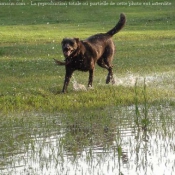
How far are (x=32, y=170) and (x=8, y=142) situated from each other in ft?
5.32

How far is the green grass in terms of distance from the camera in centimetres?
1273

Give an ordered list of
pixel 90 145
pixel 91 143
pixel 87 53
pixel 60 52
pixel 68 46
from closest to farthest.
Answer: pixel 90 145, pixel 91 143, pixel 68 46, pixel 87 53, pixel 60 52

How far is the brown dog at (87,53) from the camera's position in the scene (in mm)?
13414

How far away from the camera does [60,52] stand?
917 inches

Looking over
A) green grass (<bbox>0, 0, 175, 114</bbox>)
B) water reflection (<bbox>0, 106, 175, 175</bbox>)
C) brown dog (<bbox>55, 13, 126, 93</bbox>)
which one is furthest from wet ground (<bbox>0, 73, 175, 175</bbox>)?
brown dog (<bbox>55, 13, 126, 93</bbox>)

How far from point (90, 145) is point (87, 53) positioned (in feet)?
17.6

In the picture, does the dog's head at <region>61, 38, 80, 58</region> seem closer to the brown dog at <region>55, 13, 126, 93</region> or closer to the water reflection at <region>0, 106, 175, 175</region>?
the brown dog at <region>55, 13, 126, 93</region>

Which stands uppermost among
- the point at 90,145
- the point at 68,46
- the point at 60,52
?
the point at 68,46

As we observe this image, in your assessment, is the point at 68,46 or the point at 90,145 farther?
the point at 68,46

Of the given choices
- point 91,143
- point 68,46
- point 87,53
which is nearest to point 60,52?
point 87,53

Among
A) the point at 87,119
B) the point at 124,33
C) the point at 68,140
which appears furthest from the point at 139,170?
the point at 124,33

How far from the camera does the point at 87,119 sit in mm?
11031

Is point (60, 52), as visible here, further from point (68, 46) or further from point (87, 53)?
point (68, 46)

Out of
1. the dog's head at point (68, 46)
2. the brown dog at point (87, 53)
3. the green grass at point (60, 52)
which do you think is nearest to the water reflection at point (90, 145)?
the green grass at point (60, 52)
